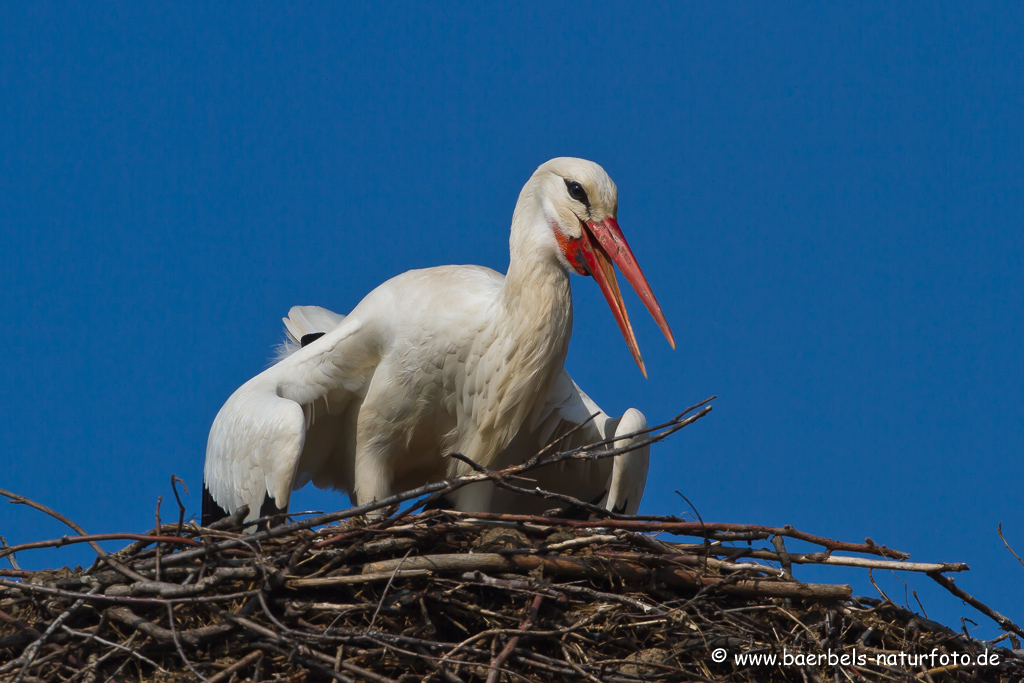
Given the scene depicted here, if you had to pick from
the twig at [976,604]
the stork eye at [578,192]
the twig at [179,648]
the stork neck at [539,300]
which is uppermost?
the stork eye at [578,192]

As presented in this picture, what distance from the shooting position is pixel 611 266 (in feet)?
14.6

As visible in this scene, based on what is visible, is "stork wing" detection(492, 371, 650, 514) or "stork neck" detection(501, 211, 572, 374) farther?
"stork wing" detection(492, 371, 650, 514)

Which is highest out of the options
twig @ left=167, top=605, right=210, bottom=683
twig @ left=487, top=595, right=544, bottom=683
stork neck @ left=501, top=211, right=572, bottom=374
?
stork neck @ left=501, top=211, right=572, bottom=374

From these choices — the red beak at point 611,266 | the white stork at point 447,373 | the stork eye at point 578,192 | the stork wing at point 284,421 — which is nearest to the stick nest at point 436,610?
the stork wing at point 284,421

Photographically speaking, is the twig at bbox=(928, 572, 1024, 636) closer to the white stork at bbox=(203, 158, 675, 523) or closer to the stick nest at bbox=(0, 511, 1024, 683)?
the stick nest at bbox=(0, 511, 1024, 683)

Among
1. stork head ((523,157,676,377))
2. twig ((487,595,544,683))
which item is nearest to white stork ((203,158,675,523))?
stork head ((523,157,676,377))

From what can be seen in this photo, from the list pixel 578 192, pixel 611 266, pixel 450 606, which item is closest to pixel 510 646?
pixel 450 606

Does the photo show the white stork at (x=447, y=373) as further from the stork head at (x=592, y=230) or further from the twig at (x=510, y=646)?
the twig at (x=510, y=646)

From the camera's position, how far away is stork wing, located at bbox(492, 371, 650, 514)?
4781 millimetres

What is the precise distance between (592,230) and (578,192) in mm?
166

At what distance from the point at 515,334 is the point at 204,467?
151 cm

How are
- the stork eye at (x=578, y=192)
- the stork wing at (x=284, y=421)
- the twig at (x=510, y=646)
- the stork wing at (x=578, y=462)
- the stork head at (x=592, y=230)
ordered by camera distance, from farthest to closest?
1. the stork wing at (x=578, y=462)
2. the stork eye at (x=578, y=192)
3. the stork head at (x=592, y=230)
4. the stork wing at (x=284, y=421)
5. the twig at (x=510, y=646)

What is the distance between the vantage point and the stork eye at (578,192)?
4.49 m

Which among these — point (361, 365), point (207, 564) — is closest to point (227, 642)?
point (207, 564)
